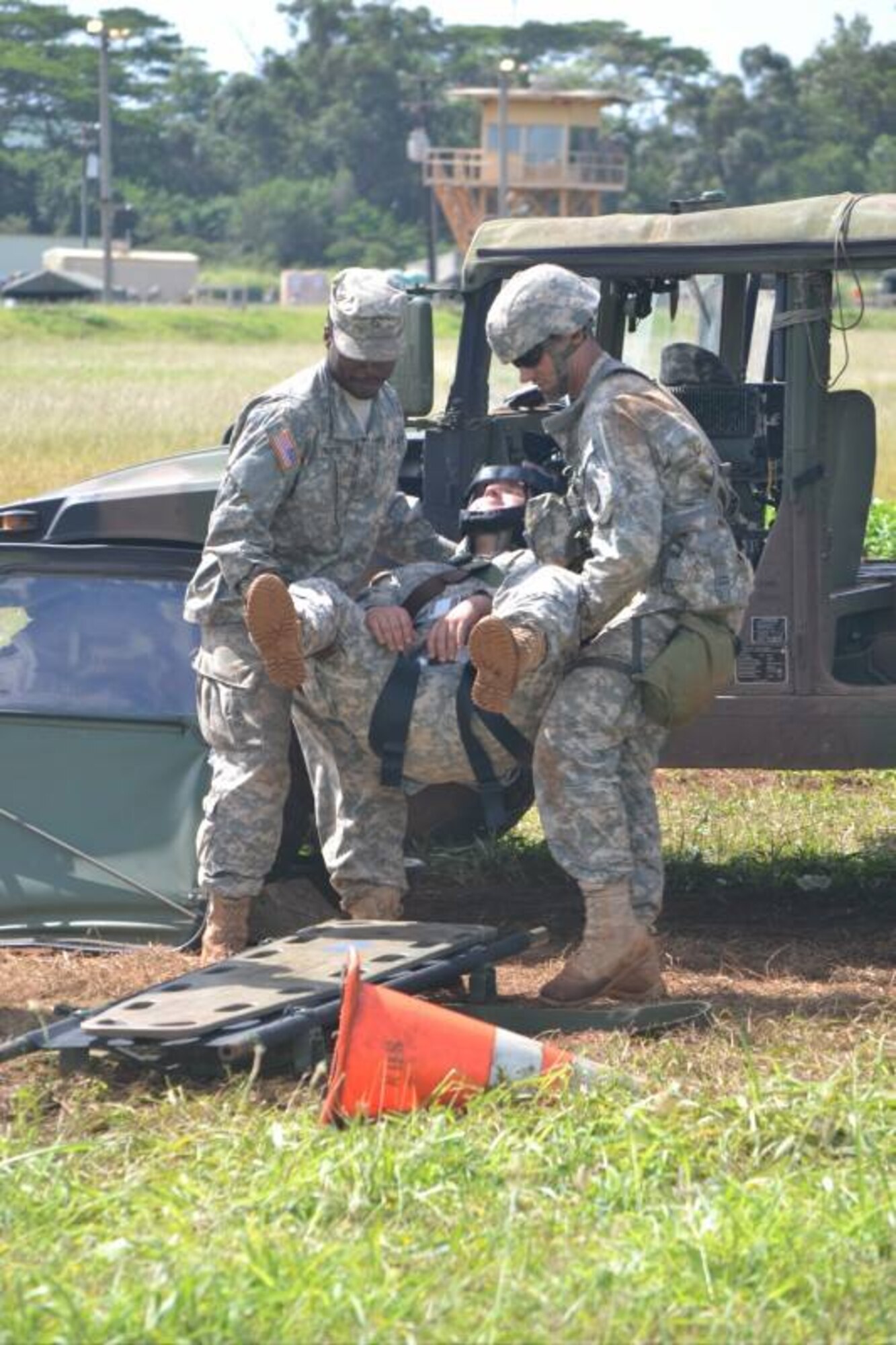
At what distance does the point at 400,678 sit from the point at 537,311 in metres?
0.94

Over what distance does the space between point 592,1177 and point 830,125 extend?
295 ft

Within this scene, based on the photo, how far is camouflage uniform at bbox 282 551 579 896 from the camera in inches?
229

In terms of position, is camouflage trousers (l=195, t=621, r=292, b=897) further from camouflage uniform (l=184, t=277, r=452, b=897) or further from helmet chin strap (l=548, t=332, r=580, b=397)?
helmet chin strap (l=548, t=332, r=580, b=397)

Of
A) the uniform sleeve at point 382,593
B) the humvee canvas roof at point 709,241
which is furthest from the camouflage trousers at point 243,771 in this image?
the humvee canvas roof at point 709,241

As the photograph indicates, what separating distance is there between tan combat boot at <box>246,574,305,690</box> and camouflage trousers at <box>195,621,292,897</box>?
1.20 feet

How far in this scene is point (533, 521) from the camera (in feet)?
19.8

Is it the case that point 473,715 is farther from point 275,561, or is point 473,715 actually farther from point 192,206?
point 192,206

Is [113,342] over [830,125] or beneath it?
beneath

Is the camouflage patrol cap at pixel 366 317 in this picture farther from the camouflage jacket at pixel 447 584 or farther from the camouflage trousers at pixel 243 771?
the camouflage trousers at pixel 243 771

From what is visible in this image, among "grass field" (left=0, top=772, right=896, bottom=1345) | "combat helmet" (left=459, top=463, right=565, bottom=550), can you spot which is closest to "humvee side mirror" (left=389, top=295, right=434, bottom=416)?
"combat helmet" (left=459, top=463, right=565, bottom=550)

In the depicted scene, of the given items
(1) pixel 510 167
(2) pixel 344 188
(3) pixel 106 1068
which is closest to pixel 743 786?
(3) pixel 106 1068

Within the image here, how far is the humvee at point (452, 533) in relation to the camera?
21.7 feet

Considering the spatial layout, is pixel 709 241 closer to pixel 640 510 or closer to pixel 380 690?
pixel 640 510

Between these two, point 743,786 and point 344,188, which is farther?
point 344,188
